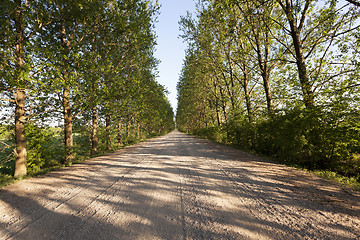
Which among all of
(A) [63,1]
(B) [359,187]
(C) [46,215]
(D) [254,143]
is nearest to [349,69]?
(B) [359,187]

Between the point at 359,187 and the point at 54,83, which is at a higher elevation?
the point at 54,83

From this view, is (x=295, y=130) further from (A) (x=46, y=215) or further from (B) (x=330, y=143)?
(A) (x=46, y=215)

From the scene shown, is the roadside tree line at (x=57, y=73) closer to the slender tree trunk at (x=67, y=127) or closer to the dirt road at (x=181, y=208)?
the slender tree trunk at (x=67, y=127)

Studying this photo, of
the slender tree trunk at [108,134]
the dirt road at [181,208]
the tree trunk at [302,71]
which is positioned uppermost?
the tree trunk at [302,71]

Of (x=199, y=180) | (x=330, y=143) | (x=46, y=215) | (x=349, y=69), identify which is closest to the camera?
(x=46, y=215)

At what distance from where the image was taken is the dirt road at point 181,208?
2.29 metres

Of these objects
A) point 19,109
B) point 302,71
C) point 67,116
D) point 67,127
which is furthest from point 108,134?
point 302,71

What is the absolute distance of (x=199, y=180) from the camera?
4527 mm

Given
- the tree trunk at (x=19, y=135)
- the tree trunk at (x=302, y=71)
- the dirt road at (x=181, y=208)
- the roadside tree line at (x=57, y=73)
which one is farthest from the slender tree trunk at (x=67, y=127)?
the tree trunk at (x=302, y=71)

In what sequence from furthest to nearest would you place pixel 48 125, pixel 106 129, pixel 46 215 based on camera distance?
1. pixel 106 129
2. pixel 48 125
3. pixel 46 215

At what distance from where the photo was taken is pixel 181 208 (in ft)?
9.66

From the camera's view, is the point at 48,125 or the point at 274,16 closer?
the point at 48,125

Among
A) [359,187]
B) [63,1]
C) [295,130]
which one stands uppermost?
[63,1]

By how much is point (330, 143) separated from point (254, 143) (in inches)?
193
